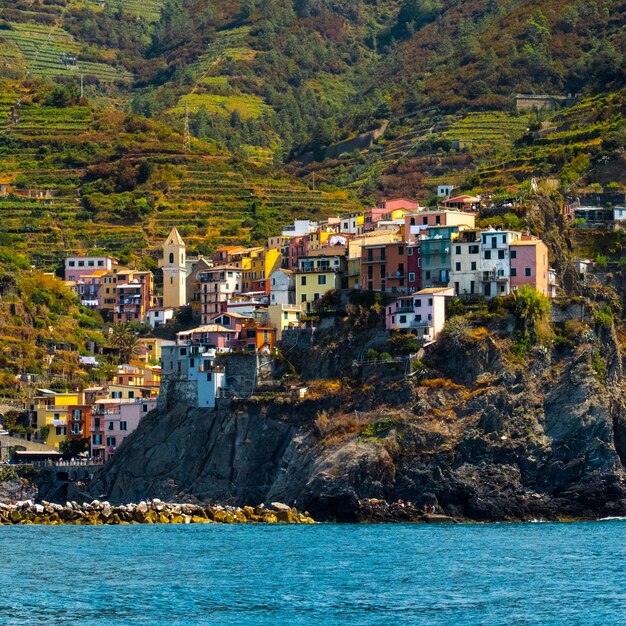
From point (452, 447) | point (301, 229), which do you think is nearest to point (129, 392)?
point (301, 229)

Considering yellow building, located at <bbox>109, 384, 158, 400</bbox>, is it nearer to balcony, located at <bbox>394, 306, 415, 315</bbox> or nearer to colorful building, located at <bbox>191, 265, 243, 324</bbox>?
colorful building, located at <bbox>191, 265, 243, 324</bbox>

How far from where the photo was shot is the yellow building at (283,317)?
12912cm

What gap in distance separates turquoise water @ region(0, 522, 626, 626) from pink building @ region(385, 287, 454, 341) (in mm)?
16593

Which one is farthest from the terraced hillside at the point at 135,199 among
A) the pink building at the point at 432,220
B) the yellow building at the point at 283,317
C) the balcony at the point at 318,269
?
the pink building at the point at 432,220

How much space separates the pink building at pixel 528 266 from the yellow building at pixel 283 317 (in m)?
15.9

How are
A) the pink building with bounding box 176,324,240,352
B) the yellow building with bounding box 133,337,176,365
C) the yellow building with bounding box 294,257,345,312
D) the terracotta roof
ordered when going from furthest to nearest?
1. the yellow building with bounding box 133,337,176,365
2. the yellow building with bounding box 294,257,345,312
3. the pink building with bounding box 176,324,240,352
4. the terracotta roof

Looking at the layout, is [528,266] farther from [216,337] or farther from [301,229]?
[301,229]

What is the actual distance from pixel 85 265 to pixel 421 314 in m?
55.8

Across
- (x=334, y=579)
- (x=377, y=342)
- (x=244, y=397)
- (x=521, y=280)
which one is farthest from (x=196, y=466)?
(x=334, y=579)

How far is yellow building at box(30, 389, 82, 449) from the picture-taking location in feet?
459

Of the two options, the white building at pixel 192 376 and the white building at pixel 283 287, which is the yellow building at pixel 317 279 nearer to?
the white building at pixel 283 287

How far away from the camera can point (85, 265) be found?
168750 mm

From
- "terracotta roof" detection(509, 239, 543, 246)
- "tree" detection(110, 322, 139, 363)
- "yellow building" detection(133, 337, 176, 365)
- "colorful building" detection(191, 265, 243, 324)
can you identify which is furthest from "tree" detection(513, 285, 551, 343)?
"tree" detection(110, 322, 139, 363)

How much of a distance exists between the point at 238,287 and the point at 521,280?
3458 centimetres
